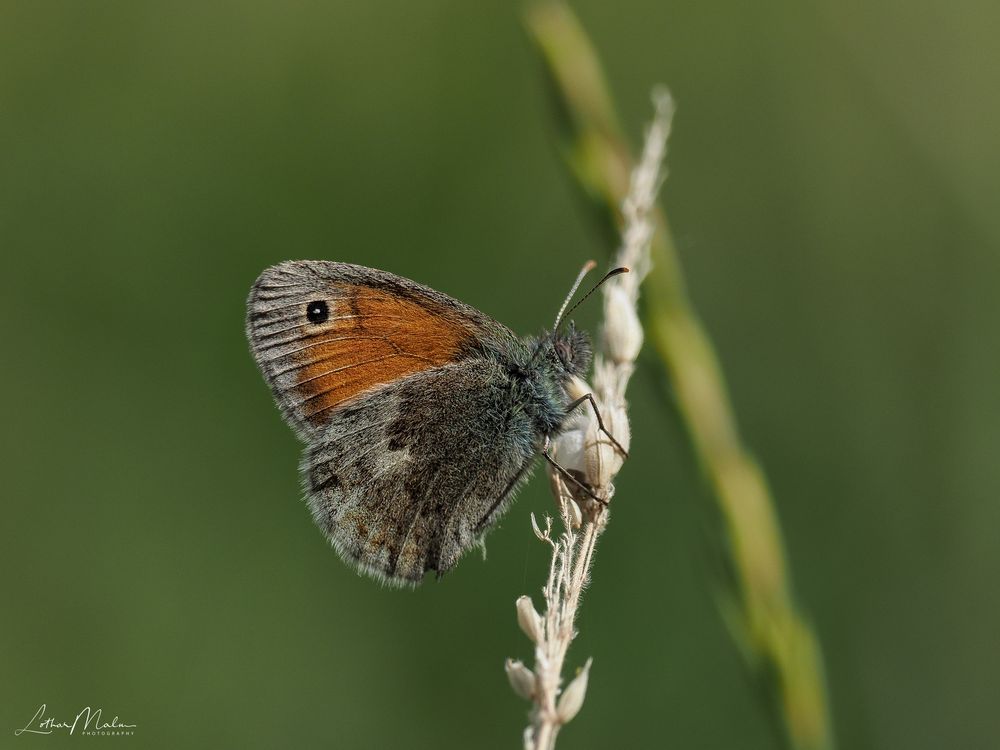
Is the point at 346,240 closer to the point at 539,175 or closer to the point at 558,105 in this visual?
the point at 539,175

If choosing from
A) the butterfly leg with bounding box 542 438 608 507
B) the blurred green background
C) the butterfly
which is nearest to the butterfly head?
the butterfly

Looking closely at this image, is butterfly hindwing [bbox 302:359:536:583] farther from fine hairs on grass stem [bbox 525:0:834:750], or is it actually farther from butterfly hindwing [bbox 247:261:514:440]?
fine hairs on grass stem [bbox 525:0:834:750]

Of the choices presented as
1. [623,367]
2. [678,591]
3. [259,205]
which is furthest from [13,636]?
[623,367]

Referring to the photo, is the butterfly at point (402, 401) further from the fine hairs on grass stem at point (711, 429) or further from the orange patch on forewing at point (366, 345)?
the fine hairs on grass stem at point (711, 429)

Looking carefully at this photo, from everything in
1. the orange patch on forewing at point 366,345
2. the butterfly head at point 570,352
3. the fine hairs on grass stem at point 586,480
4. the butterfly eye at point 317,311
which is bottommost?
the fine hairs on grass stem at point 586,480

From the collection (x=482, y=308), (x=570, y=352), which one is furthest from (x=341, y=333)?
(x=482, y=308)

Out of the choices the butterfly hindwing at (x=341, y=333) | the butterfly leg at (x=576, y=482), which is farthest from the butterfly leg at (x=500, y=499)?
the butterfly leg at (x=576, y=482)
